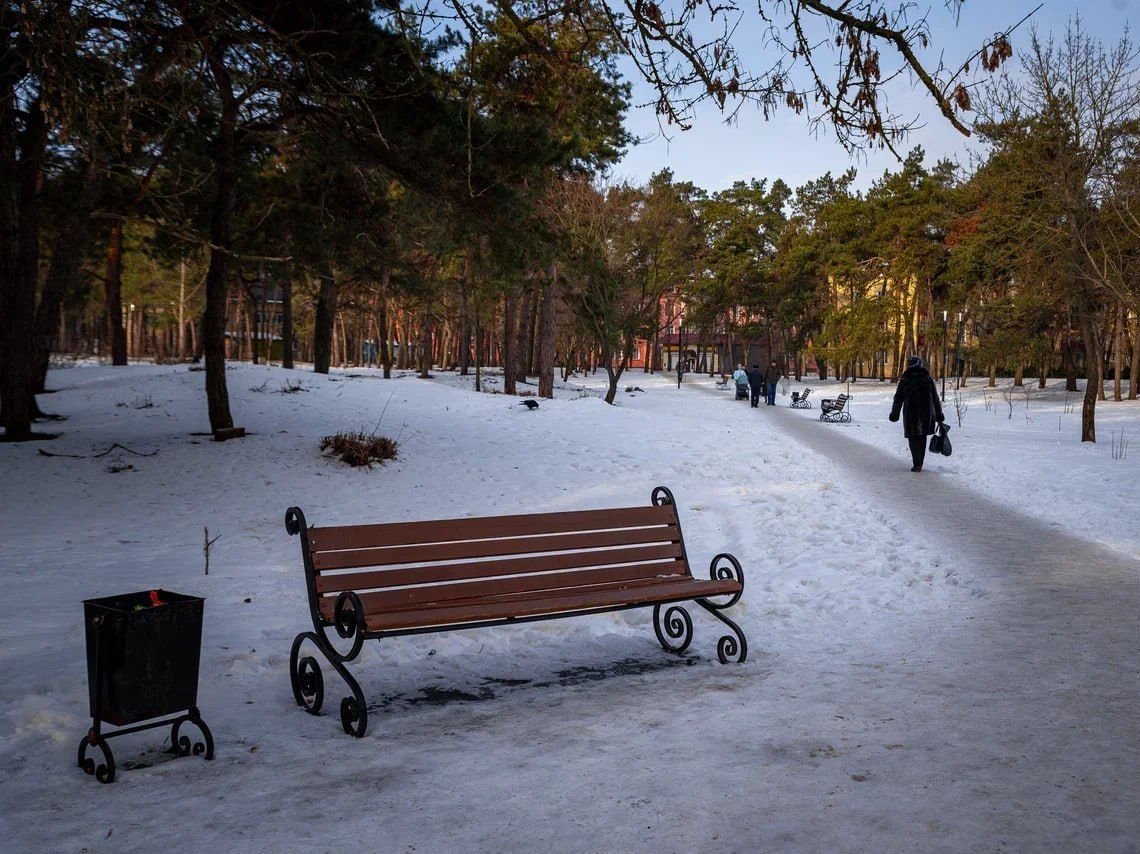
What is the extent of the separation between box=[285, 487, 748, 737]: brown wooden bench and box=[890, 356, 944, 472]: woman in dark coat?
31.1 feet

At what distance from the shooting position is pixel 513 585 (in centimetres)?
523

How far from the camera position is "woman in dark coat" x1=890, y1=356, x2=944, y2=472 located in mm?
14141

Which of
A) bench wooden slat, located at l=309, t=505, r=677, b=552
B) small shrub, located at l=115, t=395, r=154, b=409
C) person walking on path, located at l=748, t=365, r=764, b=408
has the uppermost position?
person walking on path, located at l=748, t=365, r=764, b=408

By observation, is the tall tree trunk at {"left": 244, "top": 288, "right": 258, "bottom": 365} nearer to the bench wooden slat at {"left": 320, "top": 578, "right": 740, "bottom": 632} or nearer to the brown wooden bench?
the brown wooden bench

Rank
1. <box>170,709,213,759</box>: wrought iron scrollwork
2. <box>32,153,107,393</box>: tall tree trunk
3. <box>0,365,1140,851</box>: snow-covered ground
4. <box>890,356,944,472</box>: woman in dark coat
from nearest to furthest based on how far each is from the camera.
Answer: <box>0,365,1140,851</box>: snow-covered ground → <box>170,709,213,759</box>: wrought iron scrollwork → <box>32,153,107,393</box>: tall tree trunk → <box>890,356,944,472</box>: woman in dark coat

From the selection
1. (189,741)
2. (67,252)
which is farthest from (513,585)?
(67,252)

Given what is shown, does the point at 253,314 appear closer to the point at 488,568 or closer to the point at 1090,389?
the point at 1090,389

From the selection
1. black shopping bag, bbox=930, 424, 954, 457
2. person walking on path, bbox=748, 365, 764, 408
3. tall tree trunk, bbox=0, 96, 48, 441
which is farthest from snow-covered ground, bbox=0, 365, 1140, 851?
person walking on path, bbox=748, 365, 764, 408

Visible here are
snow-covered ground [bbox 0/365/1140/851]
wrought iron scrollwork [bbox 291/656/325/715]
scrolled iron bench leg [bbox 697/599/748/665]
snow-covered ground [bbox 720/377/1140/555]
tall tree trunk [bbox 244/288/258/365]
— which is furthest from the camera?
tall tree trunk [bbox 244/288/258/365]

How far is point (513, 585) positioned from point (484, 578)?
0.61 feet

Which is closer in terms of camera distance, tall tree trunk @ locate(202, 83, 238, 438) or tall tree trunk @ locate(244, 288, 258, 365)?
tall tree trunk @ locate(202, 83, 238, 438)

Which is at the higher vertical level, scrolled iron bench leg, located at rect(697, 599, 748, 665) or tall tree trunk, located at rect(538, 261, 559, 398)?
tall tree trunk, located at rect(538, 261, 559, 398)

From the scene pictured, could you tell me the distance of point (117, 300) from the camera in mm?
29406

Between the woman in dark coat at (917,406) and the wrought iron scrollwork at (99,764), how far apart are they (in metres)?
12.7
